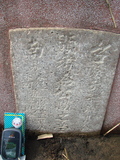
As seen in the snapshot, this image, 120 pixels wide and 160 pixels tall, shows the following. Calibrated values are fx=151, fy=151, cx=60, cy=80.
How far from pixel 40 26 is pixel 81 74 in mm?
519

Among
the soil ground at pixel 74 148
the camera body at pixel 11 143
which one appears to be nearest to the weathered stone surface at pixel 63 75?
the soil ground at pixel 74 148

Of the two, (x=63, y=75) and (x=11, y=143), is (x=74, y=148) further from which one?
(x=63, y=75)

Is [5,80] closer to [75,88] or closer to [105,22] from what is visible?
[75,88]

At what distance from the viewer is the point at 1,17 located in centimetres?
114

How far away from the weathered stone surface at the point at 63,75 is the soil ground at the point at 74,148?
0.11 meters

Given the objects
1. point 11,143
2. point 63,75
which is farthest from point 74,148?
point 63,75

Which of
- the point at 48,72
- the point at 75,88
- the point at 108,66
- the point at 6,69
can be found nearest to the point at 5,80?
the point at 6,69

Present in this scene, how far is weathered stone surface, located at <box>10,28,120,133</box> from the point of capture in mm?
1168

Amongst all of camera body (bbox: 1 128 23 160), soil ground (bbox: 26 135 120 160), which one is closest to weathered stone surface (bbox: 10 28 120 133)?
soil ground (bbox: 26 135 120 160)

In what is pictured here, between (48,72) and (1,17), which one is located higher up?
(1,17)

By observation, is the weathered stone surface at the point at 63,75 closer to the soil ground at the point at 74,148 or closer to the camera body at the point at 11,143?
the soil ground at the point at 74,148

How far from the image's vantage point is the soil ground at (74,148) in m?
1.44

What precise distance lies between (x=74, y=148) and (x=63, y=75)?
76 centimetres

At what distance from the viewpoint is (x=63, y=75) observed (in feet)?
4.32
